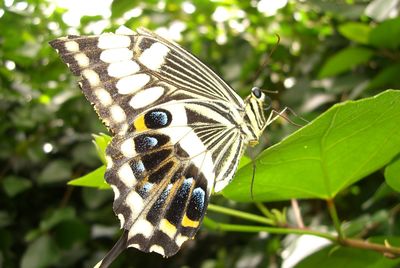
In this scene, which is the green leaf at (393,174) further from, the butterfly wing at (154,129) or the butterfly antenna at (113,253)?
the butterfly antenna at (113,253)

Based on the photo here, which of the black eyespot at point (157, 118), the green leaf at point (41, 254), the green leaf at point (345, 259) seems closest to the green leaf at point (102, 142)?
the black eyespot at point (157, 118)

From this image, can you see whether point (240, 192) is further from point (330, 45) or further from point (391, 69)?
point (330, 45)

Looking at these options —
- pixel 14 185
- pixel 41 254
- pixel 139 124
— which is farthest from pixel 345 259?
pixel 14 185

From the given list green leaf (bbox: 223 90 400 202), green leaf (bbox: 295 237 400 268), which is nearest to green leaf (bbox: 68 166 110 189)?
green leaf (bbox: 223 90 400 202)

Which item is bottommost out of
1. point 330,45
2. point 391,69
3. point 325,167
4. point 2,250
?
point 2,250

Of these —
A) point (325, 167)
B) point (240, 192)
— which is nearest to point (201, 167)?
point (240, 192)

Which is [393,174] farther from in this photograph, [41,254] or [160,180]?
[41,254]

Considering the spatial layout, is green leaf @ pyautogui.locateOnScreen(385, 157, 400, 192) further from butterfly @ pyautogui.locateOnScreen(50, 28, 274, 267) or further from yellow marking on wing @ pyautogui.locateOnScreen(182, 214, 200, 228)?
yellow marking on wing @ pyautogui.locateOnScreen(182, 214, 200, 228)
